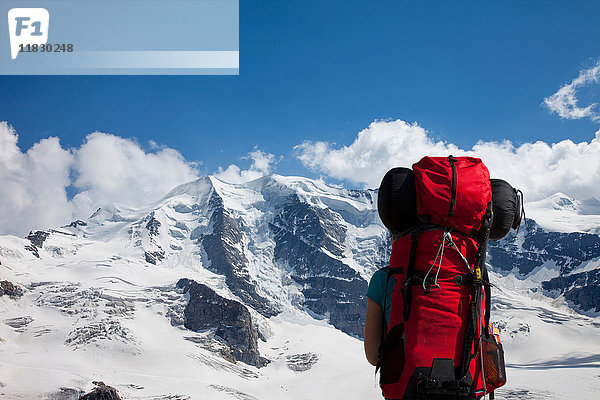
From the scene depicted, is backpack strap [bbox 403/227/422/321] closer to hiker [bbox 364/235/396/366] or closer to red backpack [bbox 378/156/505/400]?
red backpack [bbox 378/156/505/400]

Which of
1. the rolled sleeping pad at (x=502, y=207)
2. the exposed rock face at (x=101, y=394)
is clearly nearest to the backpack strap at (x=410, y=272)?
the rolled sleeping pad at (x=502, y=207)

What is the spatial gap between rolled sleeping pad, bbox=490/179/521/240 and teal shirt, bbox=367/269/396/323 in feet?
3.15

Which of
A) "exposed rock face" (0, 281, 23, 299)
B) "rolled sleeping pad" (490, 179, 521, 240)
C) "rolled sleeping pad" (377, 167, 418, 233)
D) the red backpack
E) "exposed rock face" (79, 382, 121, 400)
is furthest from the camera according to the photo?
"exposed rock face" (0, 281, 23, 299)

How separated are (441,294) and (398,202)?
768mm

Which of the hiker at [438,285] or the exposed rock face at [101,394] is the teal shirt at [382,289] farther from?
the exposed rock face at [101,394]

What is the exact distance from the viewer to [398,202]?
376 centimetres

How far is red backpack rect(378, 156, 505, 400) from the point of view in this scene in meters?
3.44

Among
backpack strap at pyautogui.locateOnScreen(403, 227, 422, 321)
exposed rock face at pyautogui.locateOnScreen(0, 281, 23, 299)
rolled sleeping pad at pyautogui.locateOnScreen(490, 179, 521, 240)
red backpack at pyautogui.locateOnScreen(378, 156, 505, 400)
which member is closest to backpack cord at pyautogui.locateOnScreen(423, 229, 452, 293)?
red backpack at pyautogui.locateOnScreen(378, 156, 505, 400)

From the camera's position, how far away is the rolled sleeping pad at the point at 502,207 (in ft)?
12.7

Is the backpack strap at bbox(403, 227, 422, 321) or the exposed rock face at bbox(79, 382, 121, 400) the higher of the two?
the backpack strap at bbox(403, 227, 422, 321)

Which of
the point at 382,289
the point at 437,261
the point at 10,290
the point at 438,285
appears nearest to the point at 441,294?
the point at 438,285

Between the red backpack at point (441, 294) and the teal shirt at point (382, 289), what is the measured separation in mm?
105

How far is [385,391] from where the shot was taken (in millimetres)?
3574

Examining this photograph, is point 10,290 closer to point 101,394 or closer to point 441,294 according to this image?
point 101,394
